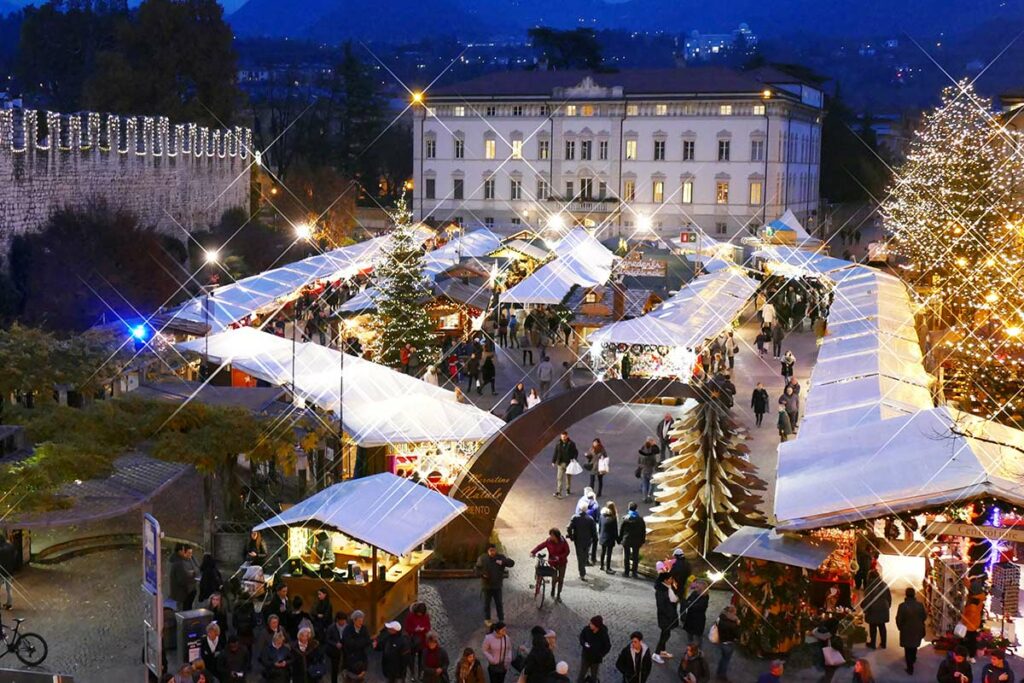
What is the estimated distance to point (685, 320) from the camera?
70.3 feet

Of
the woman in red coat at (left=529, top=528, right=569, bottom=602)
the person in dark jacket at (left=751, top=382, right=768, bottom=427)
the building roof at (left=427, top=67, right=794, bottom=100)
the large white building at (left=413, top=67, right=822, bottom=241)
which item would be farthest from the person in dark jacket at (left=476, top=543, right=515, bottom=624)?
the building roof at (left=427, top=67, right=794, bottom=100)

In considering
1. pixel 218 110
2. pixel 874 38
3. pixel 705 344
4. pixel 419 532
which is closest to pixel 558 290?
pixel 705 344

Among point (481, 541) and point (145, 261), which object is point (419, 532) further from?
point (145, 261)

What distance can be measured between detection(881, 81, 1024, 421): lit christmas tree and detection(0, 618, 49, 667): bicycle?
1079 cm

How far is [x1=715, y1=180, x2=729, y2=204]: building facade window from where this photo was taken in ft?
171

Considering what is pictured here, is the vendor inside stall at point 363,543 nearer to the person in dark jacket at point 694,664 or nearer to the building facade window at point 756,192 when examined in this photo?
the person in dark jacket at point 694,664

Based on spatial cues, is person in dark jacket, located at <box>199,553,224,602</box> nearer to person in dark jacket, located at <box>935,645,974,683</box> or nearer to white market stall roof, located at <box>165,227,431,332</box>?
person in dark jacket, located at <box>935,645,974,683</box>

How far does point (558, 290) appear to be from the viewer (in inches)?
971

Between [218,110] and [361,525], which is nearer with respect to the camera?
[361,525]

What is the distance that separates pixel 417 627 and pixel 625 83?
46995 mm

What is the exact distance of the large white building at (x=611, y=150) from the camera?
5153 cm

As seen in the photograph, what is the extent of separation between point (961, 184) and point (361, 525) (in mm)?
20735

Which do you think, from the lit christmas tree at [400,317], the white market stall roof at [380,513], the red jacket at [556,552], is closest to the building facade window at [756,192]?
the lit christmas tree at [400,317]

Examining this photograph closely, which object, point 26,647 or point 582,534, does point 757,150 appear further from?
point 26,647
